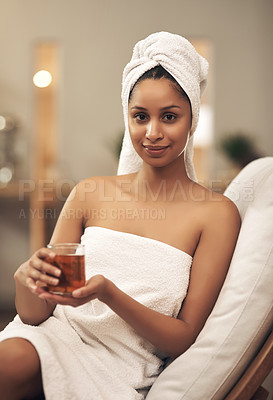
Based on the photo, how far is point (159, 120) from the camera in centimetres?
131

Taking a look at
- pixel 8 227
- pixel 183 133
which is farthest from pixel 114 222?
pixel 8 227

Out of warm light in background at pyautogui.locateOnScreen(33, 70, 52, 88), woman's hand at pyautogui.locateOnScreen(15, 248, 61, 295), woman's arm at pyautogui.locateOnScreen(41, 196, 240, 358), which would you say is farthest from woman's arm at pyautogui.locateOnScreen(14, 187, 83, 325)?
warm light in background at pyautogui.locateOnScreen(33, 70, 52, 88)

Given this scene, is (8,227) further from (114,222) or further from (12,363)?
(12,363)

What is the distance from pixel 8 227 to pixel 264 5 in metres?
2.97

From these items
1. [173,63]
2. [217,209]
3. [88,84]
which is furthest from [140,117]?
[88,84]

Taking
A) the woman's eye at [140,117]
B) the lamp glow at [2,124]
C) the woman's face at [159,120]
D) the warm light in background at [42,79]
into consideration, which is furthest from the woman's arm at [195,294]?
the warm light in background at [42,79]

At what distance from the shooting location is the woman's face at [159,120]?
130cm

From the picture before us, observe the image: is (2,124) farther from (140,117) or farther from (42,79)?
(140,117)

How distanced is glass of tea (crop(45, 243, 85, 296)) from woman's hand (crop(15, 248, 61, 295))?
0.01 m

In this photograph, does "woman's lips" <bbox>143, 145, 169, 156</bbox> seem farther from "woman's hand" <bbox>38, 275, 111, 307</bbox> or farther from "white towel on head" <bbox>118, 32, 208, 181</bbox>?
"woman's hand" <bbox>38, 275, 111, 307</bbox>

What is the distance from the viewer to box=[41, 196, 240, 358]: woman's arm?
113cm

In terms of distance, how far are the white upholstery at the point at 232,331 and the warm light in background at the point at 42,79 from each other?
349 cm

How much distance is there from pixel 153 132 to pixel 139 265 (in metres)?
0.36

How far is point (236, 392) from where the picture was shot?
3.46ft
